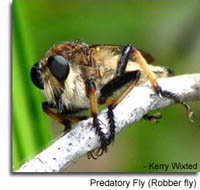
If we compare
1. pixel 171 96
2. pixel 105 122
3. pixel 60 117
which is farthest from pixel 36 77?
pixel 171 96

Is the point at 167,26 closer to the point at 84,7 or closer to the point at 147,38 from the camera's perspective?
the point at 147,38

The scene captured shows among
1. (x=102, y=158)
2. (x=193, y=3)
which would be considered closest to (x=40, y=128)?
(x=102, y=158)

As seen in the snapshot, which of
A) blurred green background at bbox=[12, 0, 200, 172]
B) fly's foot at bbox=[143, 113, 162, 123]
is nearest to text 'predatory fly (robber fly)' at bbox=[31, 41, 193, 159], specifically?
fly's foot at bbox=[143, 113, 162, 123]

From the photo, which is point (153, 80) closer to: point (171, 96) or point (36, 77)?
point (171, 96)

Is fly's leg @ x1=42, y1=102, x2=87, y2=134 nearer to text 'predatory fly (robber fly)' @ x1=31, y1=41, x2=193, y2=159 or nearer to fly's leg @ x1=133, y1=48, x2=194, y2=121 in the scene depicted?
text 'predatory fly (robber fly)' @ x1=31, y1=41, x2=193, y2=159

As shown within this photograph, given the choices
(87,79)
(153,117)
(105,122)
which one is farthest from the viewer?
(153,117)

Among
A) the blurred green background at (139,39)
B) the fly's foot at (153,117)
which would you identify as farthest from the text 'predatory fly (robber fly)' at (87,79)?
the blurred green background at (139,39)
